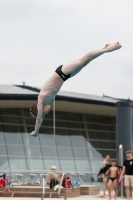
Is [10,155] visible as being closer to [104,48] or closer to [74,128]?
[74,128]

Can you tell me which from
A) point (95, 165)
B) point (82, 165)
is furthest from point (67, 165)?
point (95, 165)

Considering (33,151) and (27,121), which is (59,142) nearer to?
(33,151)

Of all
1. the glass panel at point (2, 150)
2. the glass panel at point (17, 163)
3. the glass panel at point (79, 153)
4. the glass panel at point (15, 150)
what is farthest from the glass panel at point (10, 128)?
the glass panel at point (79, 153)

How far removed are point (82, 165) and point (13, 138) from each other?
4.82 meters

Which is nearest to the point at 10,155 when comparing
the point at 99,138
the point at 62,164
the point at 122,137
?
the point at 62,164

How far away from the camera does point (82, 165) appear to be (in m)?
36.8

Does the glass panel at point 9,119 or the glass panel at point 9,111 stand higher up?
the glass panel at point 9,111

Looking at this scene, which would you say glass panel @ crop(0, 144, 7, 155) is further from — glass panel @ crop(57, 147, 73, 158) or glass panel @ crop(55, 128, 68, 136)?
glass panel @ crop(55, 128, 68, 136)

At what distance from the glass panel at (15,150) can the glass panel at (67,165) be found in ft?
8.74

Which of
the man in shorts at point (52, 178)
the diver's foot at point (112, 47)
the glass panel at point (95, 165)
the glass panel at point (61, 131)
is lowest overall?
the man in shorts at point (52, 178)

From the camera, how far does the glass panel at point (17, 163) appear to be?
112ft

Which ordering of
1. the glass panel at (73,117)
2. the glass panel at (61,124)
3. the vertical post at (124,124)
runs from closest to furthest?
the vertical post at (124,124) < the glass panel at (61,124) < the glass panel at (73,117)

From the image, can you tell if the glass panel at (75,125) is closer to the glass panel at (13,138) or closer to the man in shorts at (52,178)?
the glass panel at (13,138)

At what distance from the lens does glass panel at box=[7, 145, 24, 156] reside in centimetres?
3438
